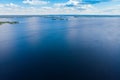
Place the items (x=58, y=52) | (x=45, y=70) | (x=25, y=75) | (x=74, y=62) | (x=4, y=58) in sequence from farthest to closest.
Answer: (x=58, y=52) → (x=4, y=58) → (x=74, y=62) → (x=45, y=70) → (x=25, y=75)

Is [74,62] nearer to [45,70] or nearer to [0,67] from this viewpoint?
[45,70]

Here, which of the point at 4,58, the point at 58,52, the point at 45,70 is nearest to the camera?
the point at 45,70

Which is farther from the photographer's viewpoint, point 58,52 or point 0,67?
point 58,52

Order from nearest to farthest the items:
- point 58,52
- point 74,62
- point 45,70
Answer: point 45,70, point 74,62, point 58,52

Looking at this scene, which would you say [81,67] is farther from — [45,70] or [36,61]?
[36,61]

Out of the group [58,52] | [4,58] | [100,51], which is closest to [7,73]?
[4,58]

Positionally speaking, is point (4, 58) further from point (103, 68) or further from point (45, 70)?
point (103, 68)

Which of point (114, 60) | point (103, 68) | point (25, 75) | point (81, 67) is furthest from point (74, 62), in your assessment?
point (25, 75)

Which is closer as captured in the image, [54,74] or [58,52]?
[54,74]

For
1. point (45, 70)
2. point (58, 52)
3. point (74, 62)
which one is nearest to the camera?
point (45, 70)
